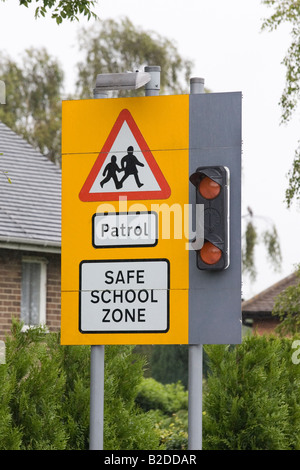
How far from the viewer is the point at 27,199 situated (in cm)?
2034

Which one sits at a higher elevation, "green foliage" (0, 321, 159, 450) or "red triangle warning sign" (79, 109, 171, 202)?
"red triangle warning sign" (79, 109, 171, 202)

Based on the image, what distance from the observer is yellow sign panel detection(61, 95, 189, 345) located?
571 cm

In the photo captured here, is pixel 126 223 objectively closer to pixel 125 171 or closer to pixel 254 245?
pixel 125 171

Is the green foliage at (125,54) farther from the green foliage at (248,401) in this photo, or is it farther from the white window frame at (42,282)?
the green foliage at (248,401)

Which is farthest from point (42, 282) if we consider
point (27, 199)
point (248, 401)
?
point (248, 401)

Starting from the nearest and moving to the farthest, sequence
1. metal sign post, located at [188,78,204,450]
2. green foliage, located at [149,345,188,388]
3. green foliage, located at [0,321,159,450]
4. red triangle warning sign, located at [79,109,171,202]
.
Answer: metal sign post, located at [188,78,204,450] → red triangle warning sign, located at [79,109,171,202] → green foliage, located at [0,321,159,450] → green foliage, located at [149,345,188,388]

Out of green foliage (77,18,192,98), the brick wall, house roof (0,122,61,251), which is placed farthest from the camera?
green foliage (77,18,192,98)

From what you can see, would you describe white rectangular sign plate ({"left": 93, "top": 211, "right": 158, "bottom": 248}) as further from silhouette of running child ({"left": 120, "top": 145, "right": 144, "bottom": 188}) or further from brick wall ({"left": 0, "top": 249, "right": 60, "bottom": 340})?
brick wall ({"left": 0, "top": 249, "right": 60, "bottom": 340})

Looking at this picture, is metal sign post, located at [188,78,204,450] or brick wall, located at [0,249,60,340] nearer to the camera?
metal sign post, located at [188,78,204,450]

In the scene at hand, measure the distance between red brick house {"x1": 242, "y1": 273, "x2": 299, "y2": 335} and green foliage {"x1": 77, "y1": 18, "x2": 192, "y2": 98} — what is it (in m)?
9.63

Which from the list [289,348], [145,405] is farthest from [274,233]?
[289,348]

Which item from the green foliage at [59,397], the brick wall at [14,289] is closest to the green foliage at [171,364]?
the brick wall at [14,289]

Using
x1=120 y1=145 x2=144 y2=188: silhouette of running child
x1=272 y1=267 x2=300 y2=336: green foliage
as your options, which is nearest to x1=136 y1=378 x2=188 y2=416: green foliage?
x1=272 y1=267 x2=300 y2=336: green foliage

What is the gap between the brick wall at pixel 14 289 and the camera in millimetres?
18031
